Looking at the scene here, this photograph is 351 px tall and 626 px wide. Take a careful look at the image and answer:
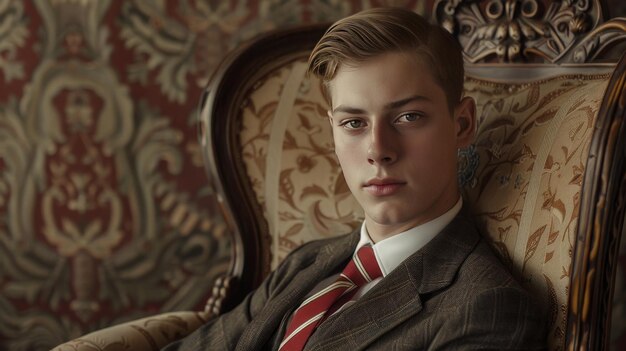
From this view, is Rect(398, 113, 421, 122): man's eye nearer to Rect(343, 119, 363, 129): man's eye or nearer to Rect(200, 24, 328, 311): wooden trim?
Rect(343, 119, 363, 129): man's eye

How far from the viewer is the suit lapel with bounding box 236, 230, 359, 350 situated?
1.35 m

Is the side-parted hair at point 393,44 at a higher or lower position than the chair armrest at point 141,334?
higher

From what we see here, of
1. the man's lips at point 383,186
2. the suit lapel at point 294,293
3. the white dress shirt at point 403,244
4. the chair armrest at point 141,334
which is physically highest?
the man's lips at point 383,186

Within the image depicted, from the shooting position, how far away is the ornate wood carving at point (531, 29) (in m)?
1.30

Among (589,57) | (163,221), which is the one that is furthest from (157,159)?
(589,57)

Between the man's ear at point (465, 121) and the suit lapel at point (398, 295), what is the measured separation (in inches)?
6.4

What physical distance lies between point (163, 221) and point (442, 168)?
1247mm

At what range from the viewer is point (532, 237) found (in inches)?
46.0

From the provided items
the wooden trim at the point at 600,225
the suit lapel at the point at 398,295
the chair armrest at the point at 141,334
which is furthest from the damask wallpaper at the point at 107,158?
the wooden trim at the point at 600,225

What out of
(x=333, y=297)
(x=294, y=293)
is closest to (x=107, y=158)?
(x=294, y=293)

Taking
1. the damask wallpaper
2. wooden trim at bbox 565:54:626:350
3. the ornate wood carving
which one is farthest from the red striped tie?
the damask wallpaper

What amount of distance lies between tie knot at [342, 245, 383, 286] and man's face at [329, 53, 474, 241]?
0.08m

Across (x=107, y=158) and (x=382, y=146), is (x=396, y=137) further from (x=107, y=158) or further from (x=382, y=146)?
(x=107, y=158)

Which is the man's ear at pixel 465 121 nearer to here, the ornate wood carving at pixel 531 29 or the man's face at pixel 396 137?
the man's face at pixel 396 137
